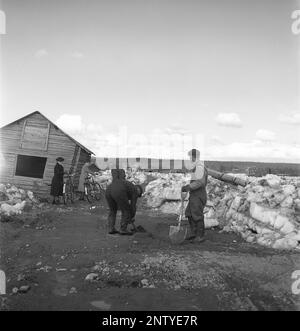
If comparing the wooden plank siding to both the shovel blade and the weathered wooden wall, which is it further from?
the shovel blade

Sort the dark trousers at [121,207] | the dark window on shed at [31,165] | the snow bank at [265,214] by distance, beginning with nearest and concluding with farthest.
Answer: the dark trousers at [121,207], the snow bank at [265,214], the dark window on shed at [31,165]

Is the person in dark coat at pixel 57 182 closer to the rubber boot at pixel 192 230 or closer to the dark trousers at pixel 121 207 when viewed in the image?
the dark trousers at pixel 121 207

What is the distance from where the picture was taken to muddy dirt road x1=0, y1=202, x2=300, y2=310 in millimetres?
5305

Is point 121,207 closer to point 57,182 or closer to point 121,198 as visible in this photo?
point 121,198

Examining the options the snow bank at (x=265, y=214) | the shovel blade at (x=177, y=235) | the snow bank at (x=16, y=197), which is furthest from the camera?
the snow bank at (x=16, y=197)

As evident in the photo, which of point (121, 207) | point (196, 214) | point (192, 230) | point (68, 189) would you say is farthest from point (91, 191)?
point (196, 214)

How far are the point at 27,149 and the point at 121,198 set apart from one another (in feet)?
32.9

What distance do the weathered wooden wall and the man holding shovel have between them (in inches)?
391

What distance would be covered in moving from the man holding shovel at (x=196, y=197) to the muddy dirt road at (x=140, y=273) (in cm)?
40

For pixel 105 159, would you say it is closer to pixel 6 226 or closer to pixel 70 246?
pixel 6 226

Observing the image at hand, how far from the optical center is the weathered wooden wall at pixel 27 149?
17.7 meters

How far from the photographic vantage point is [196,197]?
9.07 meters

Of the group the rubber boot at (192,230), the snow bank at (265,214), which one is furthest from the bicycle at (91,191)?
the rubber boot at (192,230)
